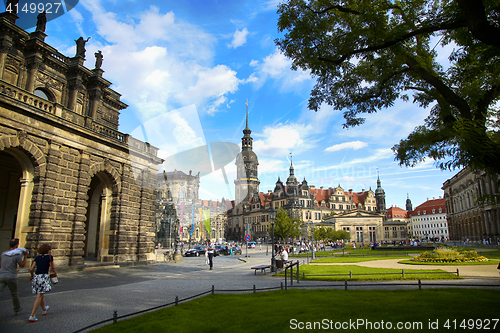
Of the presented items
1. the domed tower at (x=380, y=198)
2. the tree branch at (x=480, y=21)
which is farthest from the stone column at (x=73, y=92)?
the domed tower at (x=380, y=198)

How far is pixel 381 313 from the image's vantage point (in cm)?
701

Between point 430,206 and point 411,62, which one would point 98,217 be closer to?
point 411,62

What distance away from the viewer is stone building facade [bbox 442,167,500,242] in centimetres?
6078

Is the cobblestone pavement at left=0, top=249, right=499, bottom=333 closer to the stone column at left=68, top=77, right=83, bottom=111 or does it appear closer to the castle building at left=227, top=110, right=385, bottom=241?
the stone column at left=68, top=77, right=83, bottom=111

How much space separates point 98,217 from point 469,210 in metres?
86.2

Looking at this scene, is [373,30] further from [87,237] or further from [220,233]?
[220,233]

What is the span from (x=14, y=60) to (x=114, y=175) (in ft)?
31.6

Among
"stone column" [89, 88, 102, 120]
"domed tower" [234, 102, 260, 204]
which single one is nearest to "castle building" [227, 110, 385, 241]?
"domed tower" [234, 102, 260, 204]

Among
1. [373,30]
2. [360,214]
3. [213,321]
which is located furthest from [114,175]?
[360,214]

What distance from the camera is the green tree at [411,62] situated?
7.78m

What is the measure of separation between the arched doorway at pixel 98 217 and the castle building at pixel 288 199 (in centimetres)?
8132

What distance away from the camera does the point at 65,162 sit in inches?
766

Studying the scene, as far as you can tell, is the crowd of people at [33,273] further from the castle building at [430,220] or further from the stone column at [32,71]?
the castle building at [430,220]

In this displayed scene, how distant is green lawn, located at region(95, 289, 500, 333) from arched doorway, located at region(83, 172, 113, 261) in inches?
659
